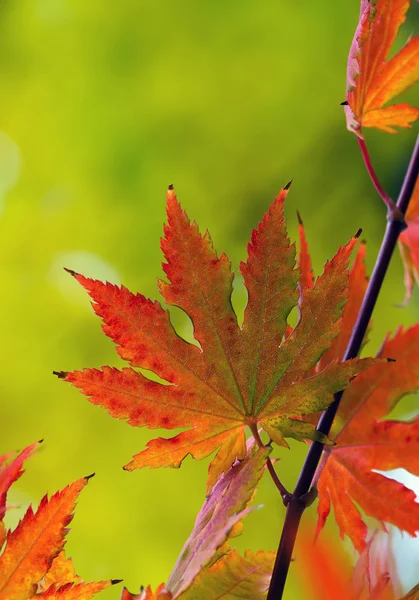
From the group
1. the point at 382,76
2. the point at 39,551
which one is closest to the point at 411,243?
the point at 382,76

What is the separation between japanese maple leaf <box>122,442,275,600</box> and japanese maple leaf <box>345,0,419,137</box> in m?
0.21

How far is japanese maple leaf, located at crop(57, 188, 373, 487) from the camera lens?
1.02 ft

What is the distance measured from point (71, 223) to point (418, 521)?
2.12m

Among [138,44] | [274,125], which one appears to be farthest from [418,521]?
[138,44]

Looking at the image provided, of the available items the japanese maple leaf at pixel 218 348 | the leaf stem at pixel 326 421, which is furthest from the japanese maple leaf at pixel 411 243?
the japanese maple leaf at pixel 218 348

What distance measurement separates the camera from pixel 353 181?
2.29 m

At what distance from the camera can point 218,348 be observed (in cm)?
33

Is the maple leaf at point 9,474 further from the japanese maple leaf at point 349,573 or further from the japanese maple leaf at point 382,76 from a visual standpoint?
the japanese maple leaf at point 382,76

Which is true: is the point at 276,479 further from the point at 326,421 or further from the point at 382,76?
the point at 382,76

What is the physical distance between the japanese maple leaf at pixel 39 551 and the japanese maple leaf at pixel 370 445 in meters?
0.15

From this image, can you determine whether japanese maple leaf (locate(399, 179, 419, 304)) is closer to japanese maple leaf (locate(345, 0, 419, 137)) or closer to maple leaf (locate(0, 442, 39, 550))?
japanese maple leaf (locate(345, 0, 419, 137))

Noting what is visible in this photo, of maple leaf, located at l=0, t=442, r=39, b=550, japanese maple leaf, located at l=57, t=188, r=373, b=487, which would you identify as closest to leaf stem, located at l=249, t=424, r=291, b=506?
japanese maple leaf, located at l=57, t=188, r=373, b=487

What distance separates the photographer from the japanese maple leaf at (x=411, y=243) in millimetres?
465

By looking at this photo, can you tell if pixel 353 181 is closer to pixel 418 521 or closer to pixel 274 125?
pixel 274 125
